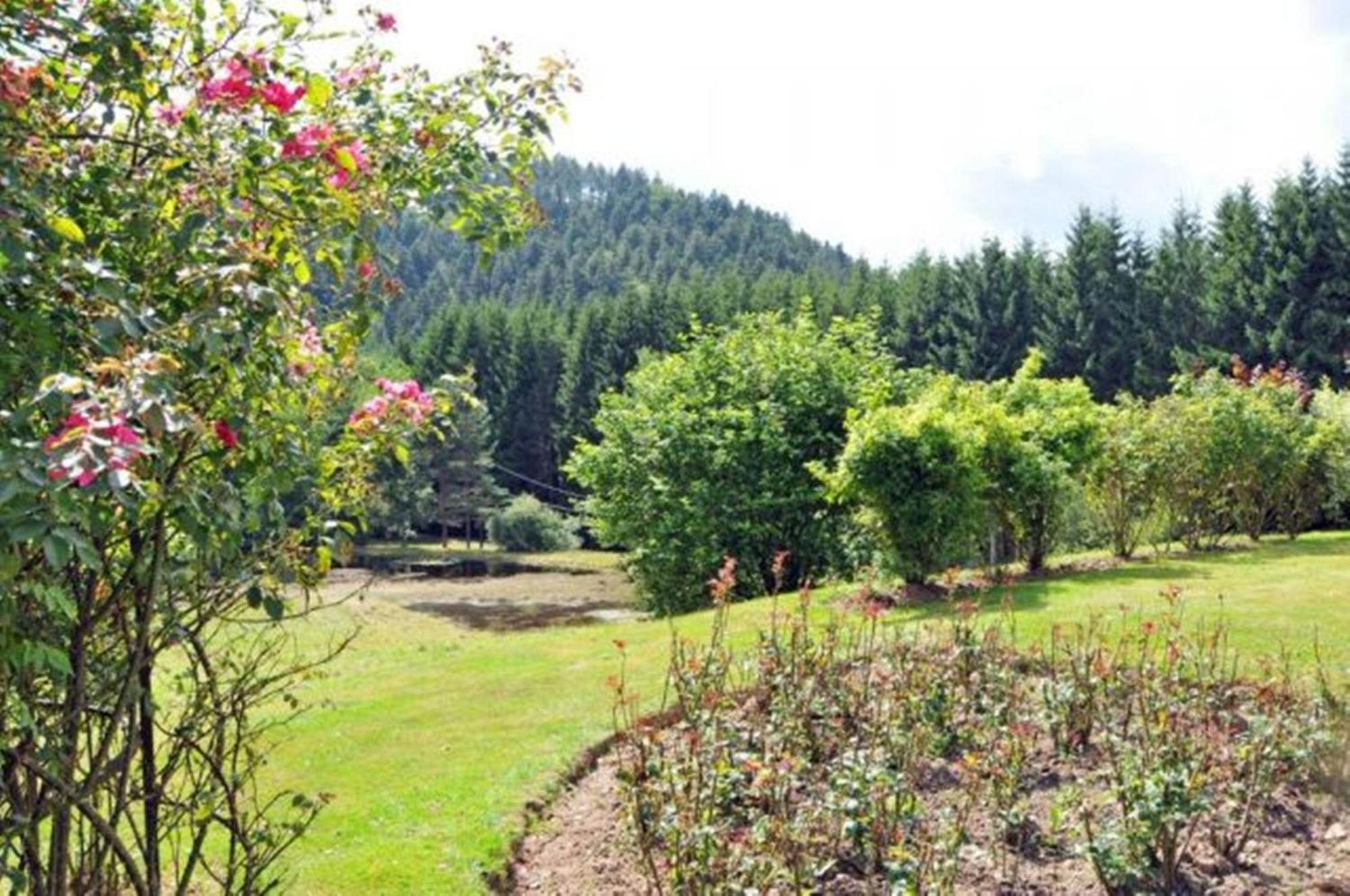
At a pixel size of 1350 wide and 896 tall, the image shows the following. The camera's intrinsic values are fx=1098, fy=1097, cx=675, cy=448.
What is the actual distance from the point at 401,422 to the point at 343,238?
2.62 feet

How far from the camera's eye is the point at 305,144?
275cm

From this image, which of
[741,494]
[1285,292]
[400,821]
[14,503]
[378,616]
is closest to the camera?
[14,503]

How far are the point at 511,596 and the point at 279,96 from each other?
1231 inches

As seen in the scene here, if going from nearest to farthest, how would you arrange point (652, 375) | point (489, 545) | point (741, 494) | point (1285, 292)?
point (741, 494)
point (652, 375)
point (1285, 292)
point (489, 545)

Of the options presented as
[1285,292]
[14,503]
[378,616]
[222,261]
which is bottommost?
[378,616]

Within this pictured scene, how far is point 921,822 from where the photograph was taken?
15.6 feet

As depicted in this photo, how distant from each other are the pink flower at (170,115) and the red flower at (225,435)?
0.97 meters

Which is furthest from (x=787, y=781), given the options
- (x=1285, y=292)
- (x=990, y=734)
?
(x=1285, y=292)

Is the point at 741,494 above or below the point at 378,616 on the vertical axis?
above

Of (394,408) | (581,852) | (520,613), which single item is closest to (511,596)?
(520,613)

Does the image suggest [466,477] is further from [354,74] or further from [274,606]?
[274,606]

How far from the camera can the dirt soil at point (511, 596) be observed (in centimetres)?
2680

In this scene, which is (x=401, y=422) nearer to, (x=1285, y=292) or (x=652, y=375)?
(x=652, y=375)

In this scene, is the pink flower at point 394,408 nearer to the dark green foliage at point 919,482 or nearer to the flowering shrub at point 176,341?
the flowering shrub at point 176,341
